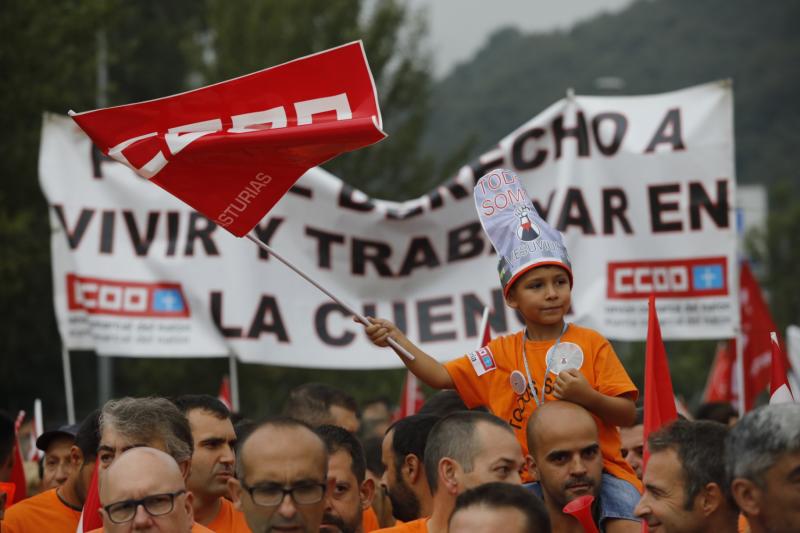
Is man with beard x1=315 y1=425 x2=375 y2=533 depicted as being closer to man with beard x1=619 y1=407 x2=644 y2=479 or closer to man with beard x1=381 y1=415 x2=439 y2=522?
man with beard x1=381 y1=415 x2=439 y2=522

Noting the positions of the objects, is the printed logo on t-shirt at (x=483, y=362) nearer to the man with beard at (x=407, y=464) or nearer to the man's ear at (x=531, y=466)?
the man with beard at (x=407, y=464)

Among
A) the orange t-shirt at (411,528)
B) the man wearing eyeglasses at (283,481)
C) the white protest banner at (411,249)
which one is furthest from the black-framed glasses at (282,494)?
the white protest banner at (411,249)

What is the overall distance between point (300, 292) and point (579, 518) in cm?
633

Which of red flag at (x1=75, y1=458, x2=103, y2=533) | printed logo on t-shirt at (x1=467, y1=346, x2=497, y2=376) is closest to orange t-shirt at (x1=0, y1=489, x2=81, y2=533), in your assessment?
red flag at (x1=75, y1=458, x2=103, y2=533)

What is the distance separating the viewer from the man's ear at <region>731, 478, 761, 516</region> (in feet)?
14.3

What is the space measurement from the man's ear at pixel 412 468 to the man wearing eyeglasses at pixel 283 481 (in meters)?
1.32

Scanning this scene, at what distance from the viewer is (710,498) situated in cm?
504

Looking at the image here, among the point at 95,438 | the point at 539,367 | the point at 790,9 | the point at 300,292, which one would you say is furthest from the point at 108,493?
the point at 790,9

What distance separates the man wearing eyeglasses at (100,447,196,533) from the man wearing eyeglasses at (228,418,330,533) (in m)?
0.24

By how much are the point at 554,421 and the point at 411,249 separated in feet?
19.0

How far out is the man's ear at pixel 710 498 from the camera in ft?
16.5


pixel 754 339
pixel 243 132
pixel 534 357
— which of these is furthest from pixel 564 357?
pixel 754 339

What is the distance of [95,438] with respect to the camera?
6719 mm

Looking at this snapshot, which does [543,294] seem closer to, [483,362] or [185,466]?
[483,362]
